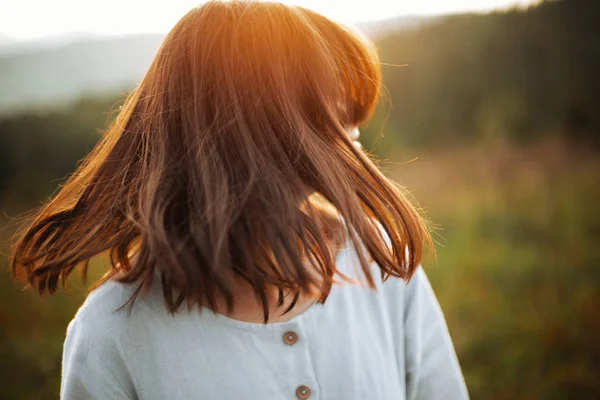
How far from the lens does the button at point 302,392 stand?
0.89 m

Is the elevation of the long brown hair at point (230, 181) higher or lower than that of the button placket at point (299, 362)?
higher

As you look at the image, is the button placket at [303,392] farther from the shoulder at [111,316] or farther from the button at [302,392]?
the shoulder at [111,316]

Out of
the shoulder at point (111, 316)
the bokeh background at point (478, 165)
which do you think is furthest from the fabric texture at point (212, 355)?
the bokeh background at point (478, 165)

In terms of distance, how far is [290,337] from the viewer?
0.91 metres

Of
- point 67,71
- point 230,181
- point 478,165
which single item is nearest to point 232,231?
point 230,181

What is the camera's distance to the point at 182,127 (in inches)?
36.0

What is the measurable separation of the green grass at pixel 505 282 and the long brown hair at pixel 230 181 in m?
2.07

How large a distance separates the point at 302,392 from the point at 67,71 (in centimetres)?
273

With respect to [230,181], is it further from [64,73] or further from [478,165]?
[478,165]

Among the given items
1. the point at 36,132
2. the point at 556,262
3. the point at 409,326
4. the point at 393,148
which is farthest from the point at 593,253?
the point at 36,132

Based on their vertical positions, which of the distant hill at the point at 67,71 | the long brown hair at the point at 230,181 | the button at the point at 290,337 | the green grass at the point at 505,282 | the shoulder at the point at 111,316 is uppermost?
the distant hill at the point at 67,71

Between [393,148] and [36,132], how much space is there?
2405mm

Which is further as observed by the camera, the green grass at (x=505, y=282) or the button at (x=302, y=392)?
the green grass at (x=505, y=282)

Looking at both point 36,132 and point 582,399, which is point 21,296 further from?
point 582,399
